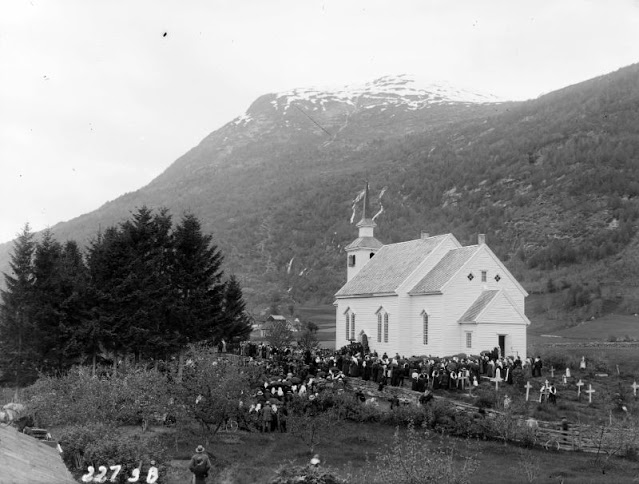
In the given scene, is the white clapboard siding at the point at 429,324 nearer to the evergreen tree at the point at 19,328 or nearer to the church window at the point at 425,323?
the church window at the point at 425,323

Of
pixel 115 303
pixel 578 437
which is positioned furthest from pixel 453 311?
pixel 578 437

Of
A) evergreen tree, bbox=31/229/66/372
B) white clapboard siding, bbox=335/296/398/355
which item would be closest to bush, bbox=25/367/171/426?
evergreen tree, bbox=31/229/66/372

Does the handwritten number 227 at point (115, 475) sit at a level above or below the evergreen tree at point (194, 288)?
below

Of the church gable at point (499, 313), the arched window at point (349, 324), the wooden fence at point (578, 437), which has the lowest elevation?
the wooden fence at point (578, 437)

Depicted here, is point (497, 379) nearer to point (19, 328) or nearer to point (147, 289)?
point (147, 289)

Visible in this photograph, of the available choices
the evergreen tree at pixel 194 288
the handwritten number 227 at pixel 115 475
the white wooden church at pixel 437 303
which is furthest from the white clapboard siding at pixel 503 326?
the handwritten number 227 at pixel 115 475

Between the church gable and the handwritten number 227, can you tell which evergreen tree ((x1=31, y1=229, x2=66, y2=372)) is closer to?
the handwritten number 227

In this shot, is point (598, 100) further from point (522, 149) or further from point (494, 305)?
point (494, 305)
